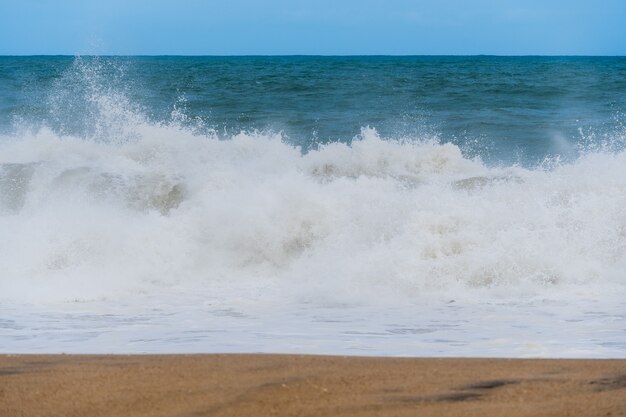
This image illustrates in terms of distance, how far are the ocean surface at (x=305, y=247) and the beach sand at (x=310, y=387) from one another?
0.71 meters

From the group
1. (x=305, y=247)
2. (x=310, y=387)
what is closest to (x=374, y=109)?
(x=305, y=247)

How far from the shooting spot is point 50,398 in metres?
3.63

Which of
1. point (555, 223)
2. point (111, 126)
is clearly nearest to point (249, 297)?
point (555, 223)

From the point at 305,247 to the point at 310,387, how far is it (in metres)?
5.15

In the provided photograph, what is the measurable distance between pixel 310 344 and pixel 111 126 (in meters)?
10.8

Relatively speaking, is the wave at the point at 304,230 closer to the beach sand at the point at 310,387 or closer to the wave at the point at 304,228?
the wave at the point at 304,228

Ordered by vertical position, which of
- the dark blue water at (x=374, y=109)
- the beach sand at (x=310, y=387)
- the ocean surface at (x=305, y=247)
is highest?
the dark blue water at (x=374, y=109)

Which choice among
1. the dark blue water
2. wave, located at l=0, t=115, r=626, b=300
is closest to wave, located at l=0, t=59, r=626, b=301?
wave, located at l=0, t=115, r=626, b=300

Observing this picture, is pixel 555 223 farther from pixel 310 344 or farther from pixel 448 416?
pixel 448 416

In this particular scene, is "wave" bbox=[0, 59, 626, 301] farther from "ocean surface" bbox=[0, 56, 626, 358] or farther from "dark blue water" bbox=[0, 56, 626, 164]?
"dark blue water" bbox=[0, 56, 626, 164]

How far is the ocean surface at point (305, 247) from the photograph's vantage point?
561cm

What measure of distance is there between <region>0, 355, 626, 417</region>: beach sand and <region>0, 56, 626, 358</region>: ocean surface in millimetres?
707

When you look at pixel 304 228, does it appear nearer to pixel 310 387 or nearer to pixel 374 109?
pixel 310 387

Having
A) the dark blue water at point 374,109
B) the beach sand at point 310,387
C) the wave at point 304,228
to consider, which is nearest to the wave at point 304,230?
the wave at point 304,228
